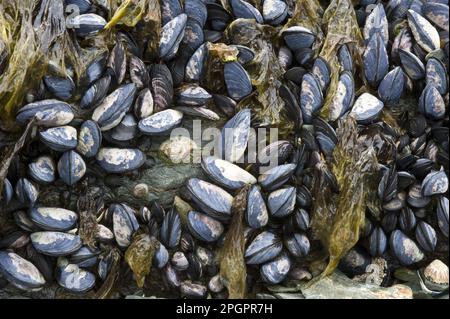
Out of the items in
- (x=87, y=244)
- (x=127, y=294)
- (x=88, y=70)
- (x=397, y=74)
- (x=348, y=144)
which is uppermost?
(x=88, y=70)

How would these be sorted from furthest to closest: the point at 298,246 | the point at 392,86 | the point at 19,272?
the point at 392,86 < the point at 298,246 < the point at 19,272

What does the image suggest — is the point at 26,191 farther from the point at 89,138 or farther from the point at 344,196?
the point at 344,196

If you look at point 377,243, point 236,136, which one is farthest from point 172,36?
point 377,243

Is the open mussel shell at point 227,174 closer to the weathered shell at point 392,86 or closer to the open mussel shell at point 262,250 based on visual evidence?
the open mussel shell at point 262,250

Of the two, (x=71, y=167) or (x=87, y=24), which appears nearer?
(x=71, y=167)

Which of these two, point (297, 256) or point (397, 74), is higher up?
point (397, 74)

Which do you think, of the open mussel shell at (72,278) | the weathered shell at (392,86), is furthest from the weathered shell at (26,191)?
the weathered shell at (392,86)

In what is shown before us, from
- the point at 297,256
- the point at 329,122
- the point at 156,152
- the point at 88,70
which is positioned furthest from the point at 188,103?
the point at 297,256

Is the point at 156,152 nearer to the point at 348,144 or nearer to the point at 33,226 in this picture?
the point at 33,226
